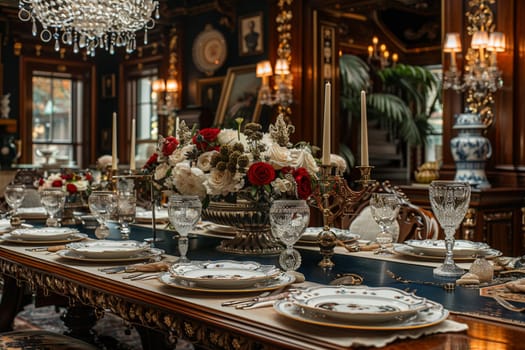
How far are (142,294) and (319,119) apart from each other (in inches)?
242

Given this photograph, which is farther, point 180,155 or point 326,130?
point 180,155

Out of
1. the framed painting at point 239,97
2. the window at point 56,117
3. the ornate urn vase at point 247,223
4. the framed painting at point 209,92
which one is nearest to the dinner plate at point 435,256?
Answer: the ornate urn vase at point 247,223

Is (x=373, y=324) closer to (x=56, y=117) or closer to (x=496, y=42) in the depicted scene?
(x=496, y=42)

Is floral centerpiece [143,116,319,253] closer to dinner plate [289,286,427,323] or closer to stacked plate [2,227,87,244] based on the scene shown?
stacked plate [2,227,87,244]

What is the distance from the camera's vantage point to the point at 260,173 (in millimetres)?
2123

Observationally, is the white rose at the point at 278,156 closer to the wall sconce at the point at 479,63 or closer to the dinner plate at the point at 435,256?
the dinner plate at the point at 435,256

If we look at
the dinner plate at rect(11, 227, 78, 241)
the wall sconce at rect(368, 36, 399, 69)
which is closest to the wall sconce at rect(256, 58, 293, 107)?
the wall sconce at rect(368, 36, 399, 69)

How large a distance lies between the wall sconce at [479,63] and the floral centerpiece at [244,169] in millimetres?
3406

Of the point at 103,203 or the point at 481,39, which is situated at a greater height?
the point at 481,39

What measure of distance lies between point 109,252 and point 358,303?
0.97 metres

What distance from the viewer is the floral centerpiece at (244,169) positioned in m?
2.17

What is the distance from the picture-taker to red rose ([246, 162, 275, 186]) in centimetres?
212

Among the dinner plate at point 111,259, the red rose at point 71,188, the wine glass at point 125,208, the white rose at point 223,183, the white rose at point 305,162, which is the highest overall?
the white rose at point 305,162

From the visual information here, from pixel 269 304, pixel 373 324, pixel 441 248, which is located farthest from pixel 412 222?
pixel 373 324
